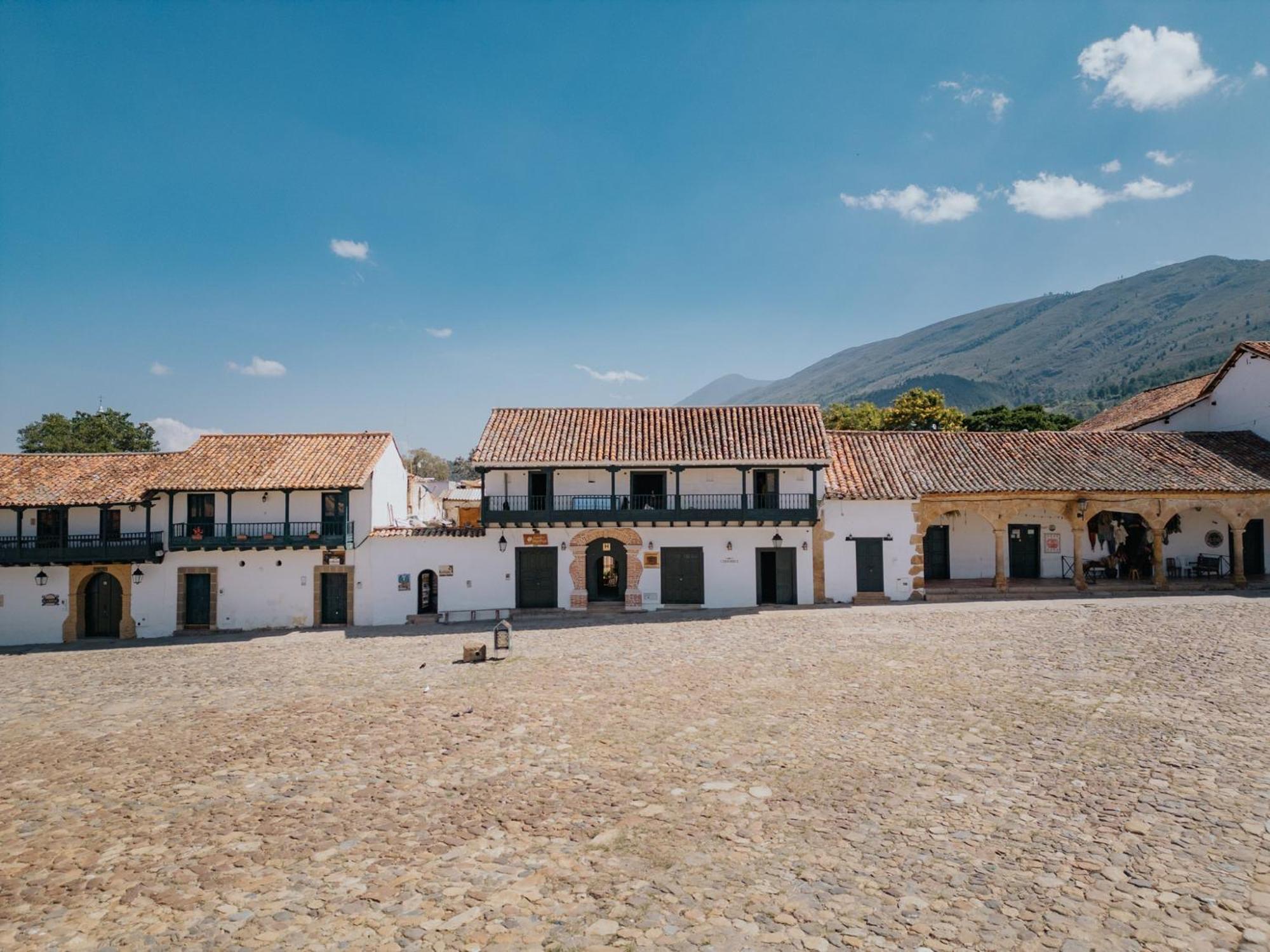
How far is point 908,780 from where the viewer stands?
29.6 ft

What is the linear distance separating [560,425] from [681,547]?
6463 mm

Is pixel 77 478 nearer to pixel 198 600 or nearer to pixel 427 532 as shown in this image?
pixel 198 600

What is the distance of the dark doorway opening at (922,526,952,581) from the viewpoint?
2622 cm

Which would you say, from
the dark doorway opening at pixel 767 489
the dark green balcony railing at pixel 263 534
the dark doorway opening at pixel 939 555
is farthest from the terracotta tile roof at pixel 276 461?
the dark doorway opening at pixel 939 555

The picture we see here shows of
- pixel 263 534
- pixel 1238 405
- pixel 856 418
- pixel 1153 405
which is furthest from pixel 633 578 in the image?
pixel 856 418

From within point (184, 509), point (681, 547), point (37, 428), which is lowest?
point (681, 547)

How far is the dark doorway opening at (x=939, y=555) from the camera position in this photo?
26.2 meters

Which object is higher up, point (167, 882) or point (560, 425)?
point (560, 425)

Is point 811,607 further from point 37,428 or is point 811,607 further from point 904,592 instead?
point 37,428

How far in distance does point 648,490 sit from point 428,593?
28.0 feet

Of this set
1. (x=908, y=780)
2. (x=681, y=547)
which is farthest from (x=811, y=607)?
(x=908, y=780)

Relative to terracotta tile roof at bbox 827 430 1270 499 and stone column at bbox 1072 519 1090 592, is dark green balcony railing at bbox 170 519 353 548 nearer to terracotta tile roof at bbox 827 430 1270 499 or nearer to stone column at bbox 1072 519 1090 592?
terracotta tile roof at bbox 827 430 1270 499

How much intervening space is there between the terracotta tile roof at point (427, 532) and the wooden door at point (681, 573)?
21.4 ft

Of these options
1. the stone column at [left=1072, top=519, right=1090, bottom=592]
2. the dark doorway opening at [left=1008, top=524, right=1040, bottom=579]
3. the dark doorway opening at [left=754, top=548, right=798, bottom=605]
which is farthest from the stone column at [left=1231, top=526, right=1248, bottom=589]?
the dark doorway opening at [left=754, top=548, right=798, bottom=605]
